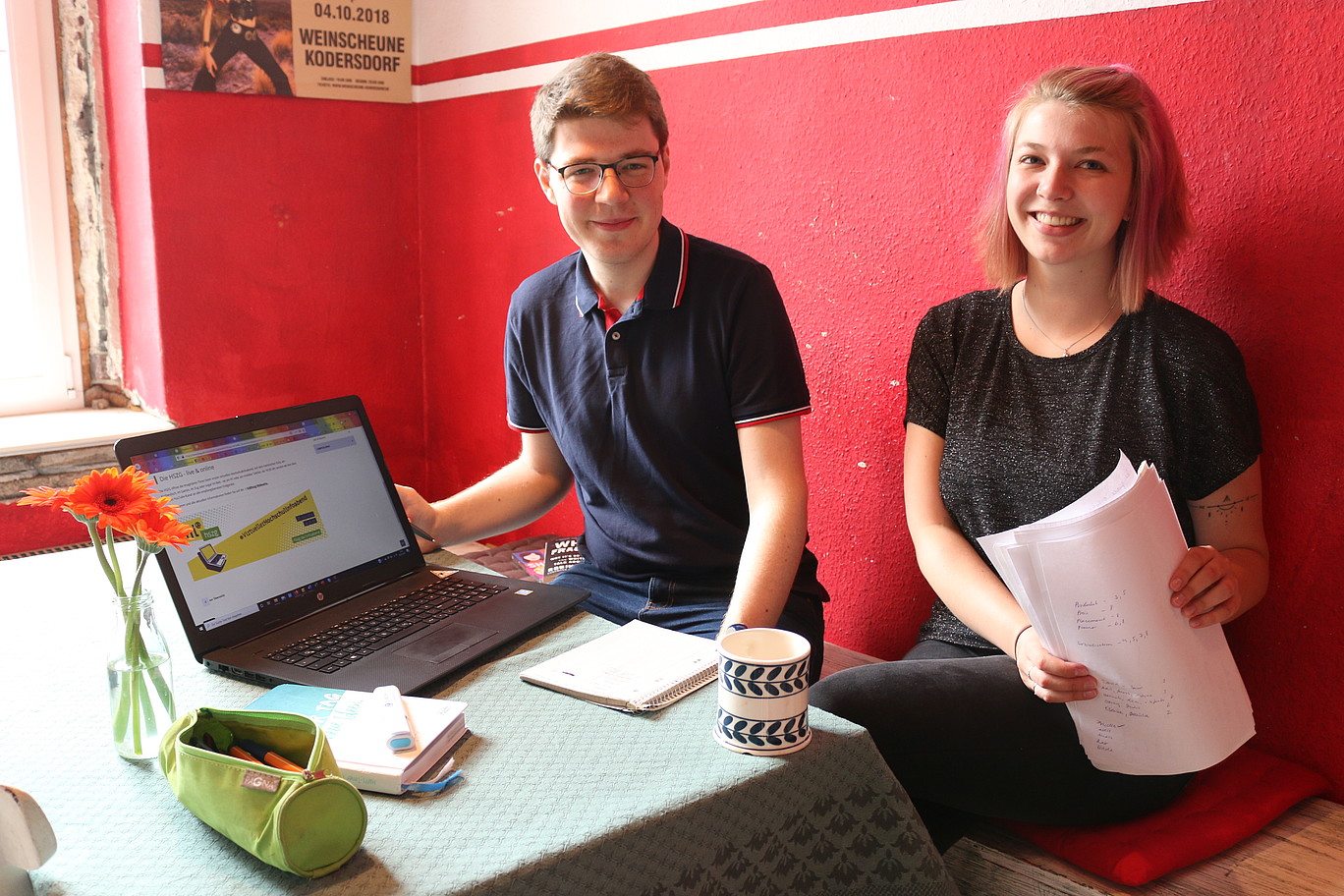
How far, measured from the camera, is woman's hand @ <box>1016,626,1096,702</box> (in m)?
1.33

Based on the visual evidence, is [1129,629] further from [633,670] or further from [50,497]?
[50,497]

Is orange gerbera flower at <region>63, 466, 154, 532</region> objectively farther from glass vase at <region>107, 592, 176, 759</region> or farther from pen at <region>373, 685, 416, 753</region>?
pen at <region>373, 685, 416, 753</region>

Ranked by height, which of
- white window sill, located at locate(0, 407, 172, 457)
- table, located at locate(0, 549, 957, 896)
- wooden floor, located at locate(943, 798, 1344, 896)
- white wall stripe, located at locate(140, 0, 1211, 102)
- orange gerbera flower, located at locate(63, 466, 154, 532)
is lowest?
wooden floor, located at locate(943, 798, 1344, 896)

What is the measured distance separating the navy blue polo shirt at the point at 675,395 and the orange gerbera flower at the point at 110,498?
0.82m

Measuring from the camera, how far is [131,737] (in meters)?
0.99

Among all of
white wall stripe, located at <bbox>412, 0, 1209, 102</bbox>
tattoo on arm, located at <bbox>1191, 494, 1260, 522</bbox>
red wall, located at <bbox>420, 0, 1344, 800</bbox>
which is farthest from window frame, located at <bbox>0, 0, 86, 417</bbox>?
tattoo on arm, located at <bbox>1191, 494, 1260, 522</bbox>

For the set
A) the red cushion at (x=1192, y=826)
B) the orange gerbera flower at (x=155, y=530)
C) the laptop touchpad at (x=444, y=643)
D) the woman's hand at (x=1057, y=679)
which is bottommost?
the red cushion at (x=1192, y=826)

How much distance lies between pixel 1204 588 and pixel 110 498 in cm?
122

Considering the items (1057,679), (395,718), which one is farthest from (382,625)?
(1057,679)

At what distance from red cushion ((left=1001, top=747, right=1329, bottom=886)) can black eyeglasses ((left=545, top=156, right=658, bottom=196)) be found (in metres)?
1.07

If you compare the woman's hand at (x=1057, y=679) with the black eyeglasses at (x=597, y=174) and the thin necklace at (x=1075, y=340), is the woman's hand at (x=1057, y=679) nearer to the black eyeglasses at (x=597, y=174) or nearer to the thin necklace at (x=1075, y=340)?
the thin necklace at (x=1075, y=340)

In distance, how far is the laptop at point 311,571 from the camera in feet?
3.91

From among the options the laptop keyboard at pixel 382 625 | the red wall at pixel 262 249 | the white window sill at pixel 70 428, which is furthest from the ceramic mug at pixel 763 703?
the red wall at pixel 262 249

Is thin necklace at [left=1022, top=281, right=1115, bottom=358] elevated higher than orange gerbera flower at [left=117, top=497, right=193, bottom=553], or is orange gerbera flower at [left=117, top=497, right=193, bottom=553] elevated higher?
thin necklace at [left=1022, top=281, right=1115, bottom=358]
